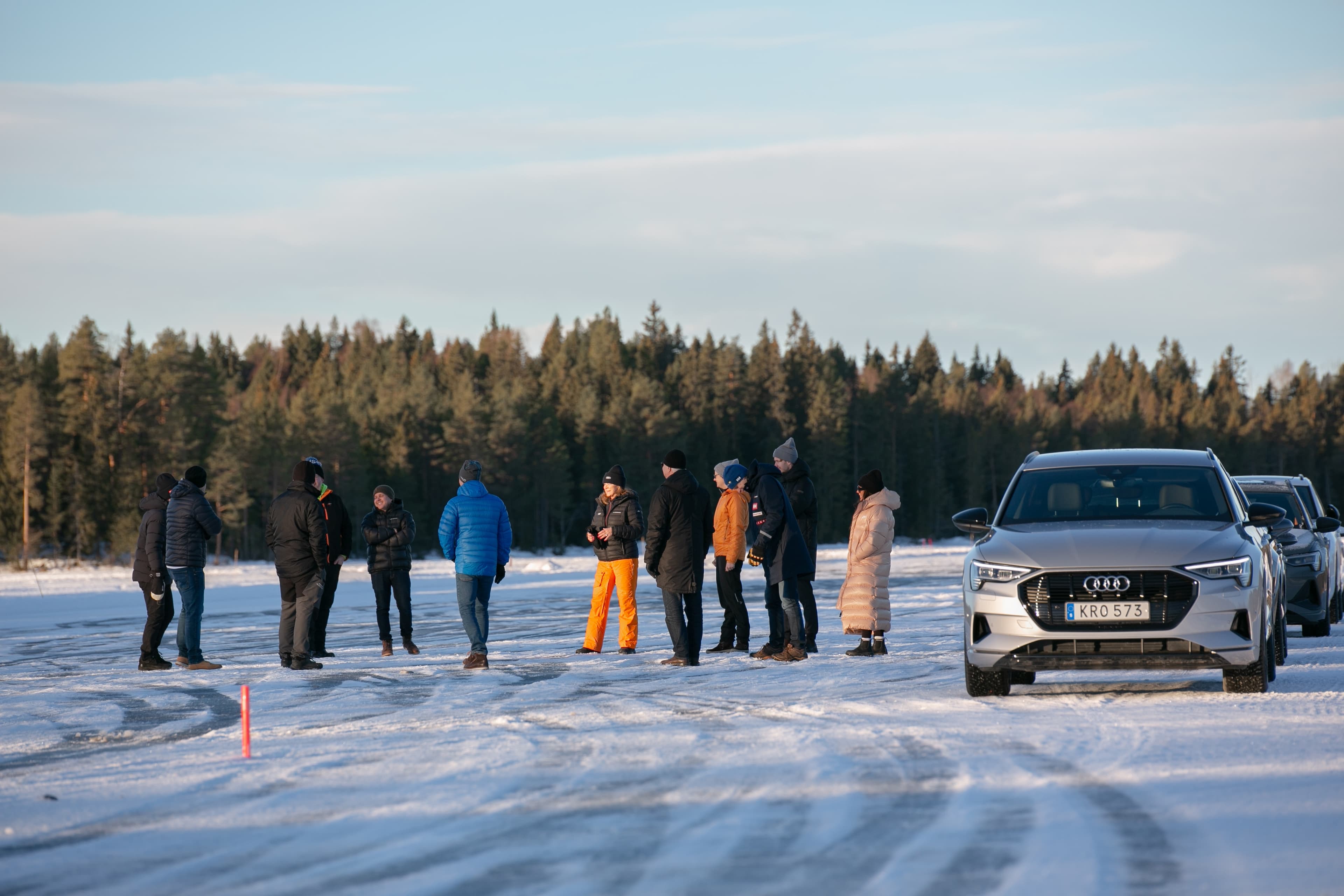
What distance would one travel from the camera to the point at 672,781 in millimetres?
7719

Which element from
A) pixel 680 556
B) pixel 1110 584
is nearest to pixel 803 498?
pixel 680 556

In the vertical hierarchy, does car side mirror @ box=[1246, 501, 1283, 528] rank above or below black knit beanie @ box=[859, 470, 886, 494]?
below

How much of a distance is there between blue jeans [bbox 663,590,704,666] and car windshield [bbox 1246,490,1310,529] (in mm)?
7711

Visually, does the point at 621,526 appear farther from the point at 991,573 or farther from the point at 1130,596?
the point at 1130,596

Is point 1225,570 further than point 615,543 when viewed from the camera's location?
No

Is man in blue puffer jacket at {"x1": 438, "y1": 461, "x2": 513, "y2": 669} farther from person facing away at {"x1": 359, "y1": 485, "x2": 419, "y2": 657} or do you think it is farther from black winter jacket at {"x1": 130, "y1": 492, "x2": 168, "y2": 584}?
black winter jacket at {"x1": 130, "y1": 492, "x2": 168, "y2": 584}

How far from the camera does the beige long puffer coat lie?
49.2ft

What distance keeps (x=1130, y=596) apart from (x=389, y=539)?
9233 millimetres

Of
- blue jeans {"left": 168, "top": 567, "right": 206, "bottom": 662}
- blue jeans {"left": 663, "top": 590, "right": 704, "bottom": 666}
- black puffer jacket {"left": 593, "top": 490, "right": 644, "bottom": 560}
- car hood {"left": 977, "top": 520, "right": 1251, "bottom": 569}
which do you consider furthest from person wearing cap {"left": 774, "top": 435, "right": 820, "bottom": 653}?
blue jeans {"left": 168, "top": 567, "right": 206, "bottom": 662}

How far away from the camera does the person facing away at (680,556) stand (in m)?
14.4

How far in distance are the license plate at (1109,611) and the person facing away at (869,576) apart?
456 cm

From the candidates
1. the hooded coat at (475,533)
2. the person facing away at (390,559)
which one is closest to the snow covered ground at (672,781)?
the hooded coat at (475,533)

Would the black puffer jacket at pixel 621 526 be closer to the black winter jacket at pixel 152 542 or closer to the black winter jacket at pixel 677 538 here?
the black winter jacket at pixel 677 538

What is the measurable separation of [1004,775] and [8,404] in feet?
296
